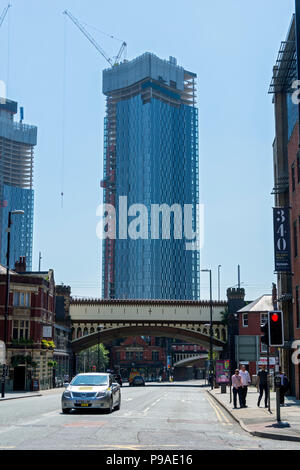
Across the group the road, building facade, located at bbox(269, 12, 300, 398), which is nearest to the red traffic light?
the road

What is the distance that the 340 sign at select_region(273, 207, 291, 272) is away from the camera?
36.5m

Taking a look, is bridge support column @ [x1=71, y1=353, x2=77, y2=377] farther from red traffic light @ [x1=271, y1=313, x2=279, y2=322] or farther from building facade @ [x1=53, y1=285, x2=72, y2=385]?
red traffic light @ [x1=271, y1=313, x2=279, y2=322]

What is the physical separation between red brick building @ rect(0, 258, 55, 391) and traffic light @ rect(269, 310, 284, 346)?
3899 cm

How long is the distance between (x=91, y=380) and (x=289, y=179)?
748 inches

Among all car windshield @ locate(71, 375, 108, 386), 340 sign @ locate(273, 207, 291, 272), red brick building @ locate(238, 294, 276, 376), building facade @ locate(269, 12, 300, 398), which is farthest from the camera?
red brick building @ locate(238, 294, 276, 376)

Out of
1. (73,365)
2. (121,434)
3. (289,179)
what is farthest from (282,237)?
(73,365)

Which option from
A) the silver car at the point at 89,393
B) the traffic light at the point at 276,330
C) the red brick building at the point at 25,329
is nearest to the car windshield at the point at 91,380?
the silver car at the point at 89,393

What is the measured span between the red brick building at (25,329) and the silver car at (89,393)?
32.9m

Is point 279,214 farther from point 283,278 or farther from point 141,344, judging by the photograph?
point 141,344

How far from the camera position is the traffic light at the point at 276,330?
20.6 m

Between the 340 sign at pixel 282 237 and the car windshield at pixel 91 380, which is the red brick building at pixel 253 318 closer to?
the 340 sign at pixel 282 237

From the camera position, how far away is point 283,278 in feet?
137

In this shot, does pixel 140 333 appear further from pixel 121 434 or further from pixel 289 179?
pixel 121 434

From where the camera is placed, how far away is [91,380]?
78.5ft
